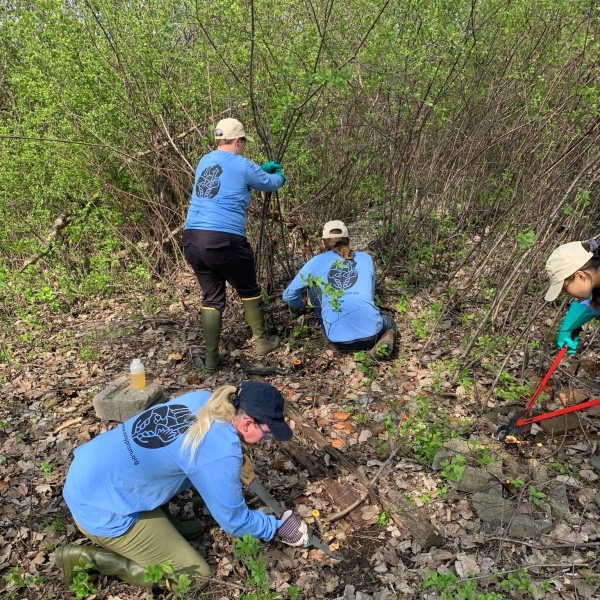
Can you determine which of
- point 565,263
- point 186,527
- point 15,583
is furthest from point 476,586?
point 15,583

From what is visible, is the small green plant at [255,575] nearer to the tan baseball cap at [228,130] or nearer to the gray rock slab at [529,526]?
the gray rock slab at [529,526]

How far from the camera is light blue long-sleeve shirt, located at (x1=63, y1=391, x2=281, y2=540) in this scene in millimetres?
2469

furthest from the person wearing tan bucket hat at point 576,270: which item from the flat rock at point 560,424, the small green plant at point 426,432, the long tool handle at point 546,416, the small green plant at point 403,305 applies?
the small green plant at point 403,305

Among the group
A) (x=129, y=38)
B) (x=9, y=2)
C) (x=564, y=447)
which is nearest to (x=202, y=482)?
(x=564, y=447)

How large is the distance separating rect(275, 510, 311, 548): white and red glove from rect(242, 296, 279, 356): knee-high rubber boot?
7.83ft

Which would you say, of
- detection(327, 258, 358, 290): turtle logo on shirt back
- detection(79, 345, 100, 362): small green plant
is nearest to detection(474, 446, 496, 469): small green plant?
detection(327, 258, 358, 290): turtle logo on shirt back

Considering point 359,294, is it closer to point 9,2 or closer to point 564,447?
point 564,447

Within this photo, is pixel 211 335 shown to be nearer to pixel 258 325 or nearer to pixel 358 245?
pixel 258 325

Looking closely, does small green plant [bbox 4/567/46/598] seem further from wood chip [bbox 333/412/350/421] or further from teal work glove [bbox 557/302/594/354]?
teal work glove [bbox 557/302/594/354]

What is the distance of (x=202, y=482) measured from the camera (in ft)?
8.18

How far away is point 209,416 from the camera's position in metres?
2.51

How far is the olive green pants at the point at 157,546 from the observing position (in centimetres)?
271

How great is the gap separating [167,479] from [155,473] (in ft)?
0.29

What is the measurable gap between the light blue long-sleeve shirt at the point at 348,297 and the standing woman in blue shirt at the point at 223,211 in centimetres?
67
